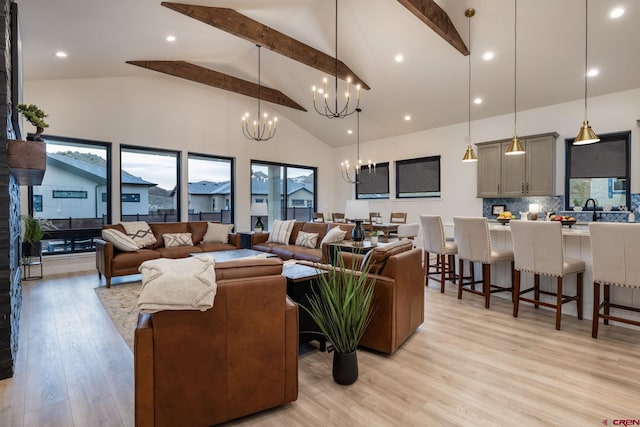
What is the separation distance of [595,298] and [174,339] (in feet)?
11.1

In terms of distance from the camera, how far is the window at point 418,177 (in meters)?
7.41

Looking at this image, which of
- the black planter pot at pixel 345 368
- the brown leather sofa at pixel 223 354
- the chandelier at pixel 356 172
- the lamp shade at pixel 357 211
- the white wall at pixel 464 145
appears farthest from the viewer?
the chandelier at pixel 356 172

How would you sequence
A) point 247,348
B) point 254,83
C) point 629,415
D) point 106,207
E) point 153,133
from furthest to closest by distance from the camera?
point 254,83 < point 153,133 < point 106,207 < point 629,415 < point 247,348

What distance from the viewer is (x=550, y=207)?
564cm

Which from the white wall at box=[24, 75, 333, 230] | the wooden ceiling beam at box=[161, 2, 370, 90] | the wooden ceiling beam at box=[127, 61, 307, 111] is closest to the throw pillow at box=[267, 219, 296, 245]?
the white wall at box=[24, 75, 333, 230]

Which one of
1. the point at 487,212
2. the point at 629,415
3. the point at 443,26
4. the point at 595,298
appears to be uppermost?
the point at 443,26

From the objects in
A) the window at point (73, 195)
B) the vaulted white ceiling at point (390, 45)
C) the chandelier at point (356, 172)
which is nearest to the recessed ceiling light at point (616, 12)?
the vaulted white ceiling at point (390, 45)

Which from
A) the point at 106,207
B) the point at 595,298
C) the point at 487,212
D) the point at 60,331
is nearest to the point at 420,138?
the point at 487,212

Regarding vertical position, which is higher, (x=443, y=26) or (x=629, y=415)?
(x=443, y=26)

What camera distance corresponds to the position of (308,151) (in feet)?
30.3

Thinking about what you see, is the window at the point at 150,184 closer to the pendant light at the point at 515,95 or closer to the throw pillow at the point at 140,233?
the throw pillow at the point at 140,233

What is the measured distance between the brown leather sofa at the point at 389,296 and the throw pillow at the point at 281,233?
331 centimetres

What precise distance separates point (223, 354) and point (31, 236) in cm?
503

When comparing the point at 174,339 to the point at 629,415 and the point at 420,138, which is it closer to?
the point at 629,415
